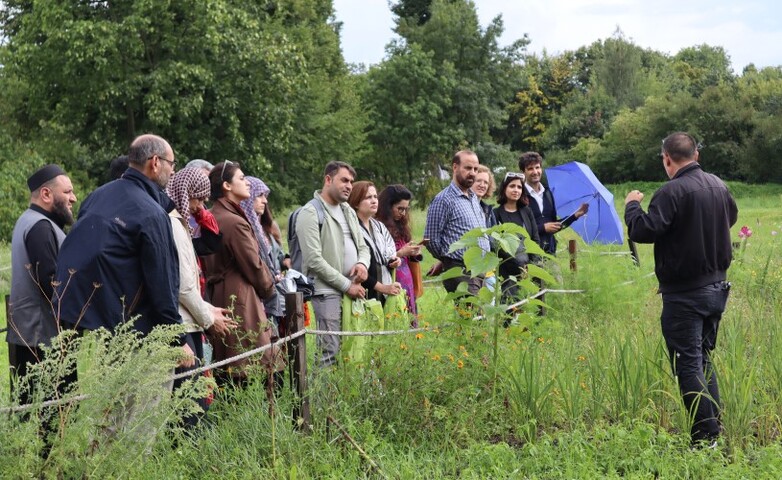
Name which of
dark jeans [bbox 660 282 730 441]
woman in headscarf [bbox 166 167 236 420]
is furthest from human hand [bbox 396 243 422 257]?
dark jeans [bbox 660 282 730 441]

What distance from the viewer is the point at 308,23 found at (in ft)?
155

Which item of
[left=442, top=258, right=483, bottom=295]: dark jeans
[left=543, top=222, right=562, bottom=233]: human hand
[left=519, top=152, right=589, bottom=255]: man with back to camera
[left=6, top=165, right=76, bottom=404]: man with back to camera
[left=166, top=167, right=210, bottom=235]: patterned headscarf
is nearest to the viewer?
[left=6, top=165, right=76, bottom=404]: man with back to camera

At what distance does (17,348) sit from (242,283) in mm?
1432

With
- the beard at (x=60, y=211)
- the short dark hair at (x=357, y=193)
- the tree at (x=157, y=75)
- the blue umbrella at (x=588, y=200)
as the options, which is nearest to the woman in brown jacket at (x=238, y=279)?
the beard at (x=60, y=211)

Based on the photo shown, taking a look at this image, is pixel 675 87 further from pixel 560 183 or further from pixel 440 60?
pixel 560 183

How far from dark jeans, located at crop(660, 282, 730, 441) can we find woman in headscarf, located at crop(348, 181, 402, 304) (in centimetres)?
232

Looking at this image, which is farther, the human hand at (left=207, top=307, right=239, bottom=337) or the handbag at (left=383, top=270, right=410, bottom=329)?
the handbag at (left=383, top=270, right=410, bottom=329)

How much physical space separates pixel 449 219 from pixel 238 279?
2640 mm

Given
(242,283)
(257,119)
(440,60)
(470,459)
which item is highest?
(440,60)

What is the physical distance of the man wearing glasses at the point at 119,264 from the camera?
4984 mm

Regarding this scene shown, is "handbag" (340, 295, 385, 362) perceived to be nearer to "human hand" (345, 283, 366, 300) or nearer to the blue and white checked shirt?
"human hand" (345, 283, 366, 300)

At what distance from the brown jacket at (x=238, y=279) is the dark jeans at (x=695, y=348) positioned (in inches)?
99.1

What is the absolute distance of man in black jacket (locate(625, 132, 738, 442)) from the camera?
5.85 m

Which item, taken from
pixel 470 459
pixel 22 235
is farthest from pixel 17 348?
pixel 470 459
